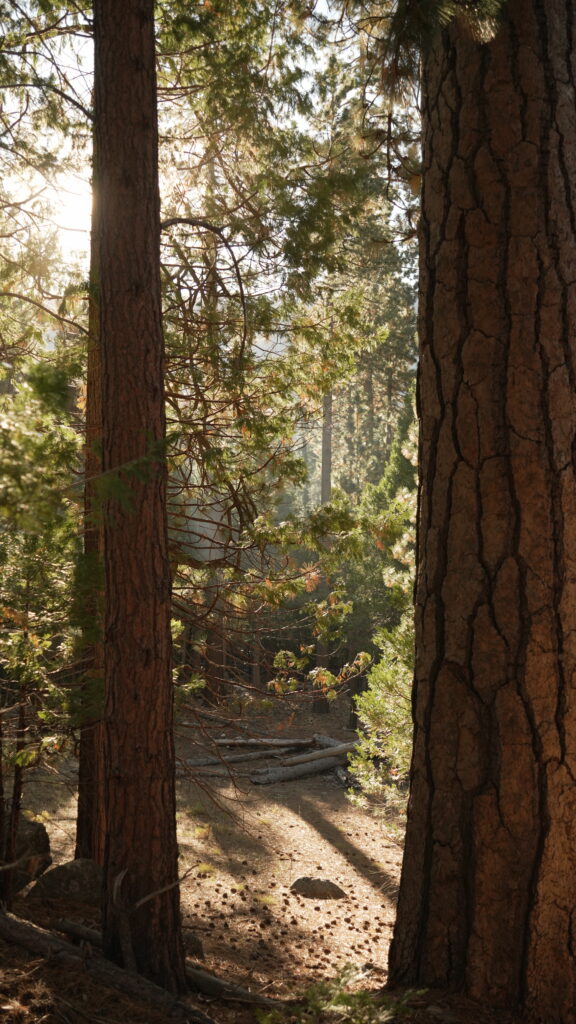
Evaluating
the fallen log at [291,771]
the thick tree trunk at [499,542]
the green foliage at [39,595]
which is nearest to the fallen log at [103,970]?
the thick tree trunk at [499,542]

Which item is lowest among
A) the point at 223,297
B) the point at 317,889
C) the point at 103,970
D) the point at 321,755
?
the point at 321,755

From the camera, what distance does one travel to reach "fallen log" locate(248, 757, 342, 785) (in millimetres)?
13148

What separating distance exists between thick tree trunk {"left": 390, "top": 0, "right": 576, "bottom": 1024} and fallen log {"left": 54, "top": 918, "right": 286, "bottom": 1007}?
0.90m

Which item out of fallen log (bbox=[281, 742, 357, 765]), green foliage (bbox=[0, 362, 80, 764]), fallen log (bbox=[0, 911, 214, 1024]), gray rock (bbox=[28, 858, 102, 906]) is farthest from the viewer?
fallen log (bbox=[281, 742, 357, 765])

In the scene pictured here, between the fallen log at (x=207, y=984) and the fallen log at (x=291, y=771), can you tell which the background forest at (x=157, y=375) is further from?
the fallen log at (x=291, y=771)

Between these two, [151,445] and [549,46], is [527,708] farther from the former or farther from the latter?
[549,46]

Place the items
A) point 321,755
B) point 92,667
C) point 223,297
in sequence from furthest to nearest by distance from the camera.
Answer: point 321,755 < point 223,297 < point 92,667

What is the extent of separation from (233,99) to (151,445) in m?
3.99

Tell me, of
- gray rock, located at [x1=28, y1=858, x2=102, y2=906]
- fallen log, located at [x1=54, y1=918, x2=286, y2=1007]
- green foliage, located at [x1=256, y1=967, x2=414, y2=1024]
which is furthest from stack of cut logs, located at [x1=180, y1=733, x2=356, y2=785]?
green foliage, located at [x1=256, y1=967, x2=414, y2=1024]

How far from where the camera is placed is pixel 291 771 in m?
13.6

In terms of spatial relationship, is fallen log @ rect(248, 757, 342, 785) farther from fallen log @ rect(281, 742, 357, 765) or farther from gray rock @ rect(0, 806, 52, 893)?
gray rock @ rect(0, 806, 52, 893)

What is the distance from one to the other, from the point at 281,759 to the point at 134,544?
1179 cm

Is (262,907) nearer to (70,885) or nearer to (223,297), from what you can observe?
(70,885)

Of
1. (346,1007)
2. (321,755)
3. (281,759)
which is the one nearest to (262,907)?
(346,1007)
